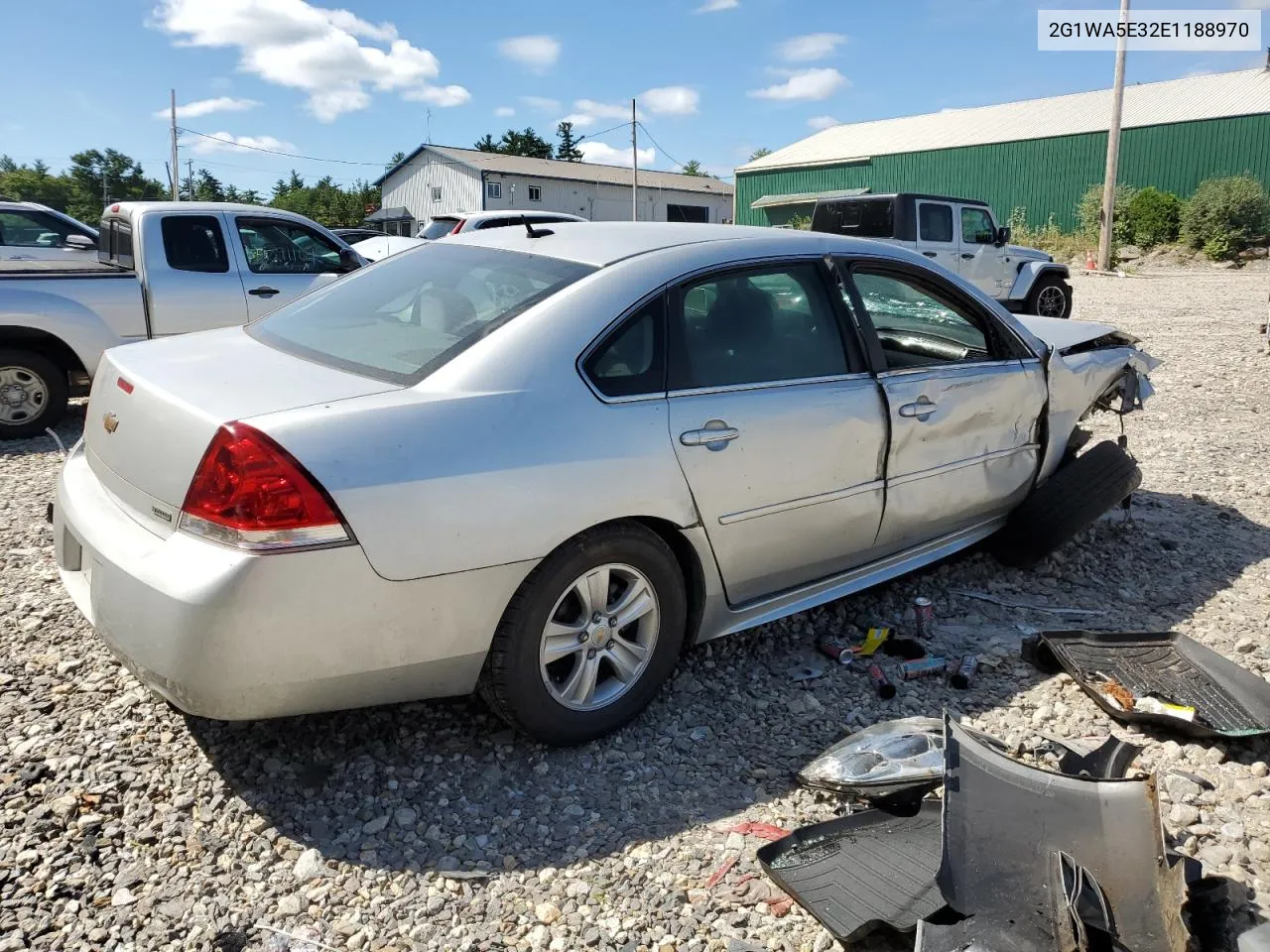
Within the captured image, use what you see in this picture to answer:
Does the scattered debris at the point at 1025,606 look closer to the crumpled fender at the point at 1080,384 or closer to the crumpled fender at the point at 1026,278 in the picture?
the crumpled fender at the point at 1080,384

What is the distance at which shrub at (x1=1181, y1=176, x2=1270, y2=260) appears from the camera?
29234mm

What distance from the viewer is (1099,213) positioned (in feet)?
108

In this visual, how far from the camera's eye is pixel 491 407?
2.72 metres

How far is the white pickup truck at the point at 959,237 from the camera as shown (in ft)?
44.2

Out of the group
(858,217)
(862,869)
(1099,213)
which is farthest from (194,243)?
(1099,213)

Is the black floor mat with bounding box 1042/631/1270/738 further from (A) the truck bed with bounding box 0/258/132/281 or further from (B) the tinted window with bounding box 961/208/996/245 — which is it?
(B) the tinted window with bounding box 961/208/996/245

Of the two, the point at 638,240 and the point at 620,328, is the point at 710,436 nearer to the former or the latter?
the point at 620,328

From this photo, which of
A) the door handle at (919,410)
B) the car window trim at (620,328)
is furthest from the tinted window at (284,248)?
the door handle at (919,410)

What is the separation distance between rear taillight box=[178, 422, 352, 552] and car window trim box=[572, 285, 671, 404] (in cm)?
88

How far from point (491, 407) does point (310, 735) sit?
1.30 meters

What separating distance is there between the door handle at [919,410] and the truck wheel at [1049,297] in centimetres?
1197

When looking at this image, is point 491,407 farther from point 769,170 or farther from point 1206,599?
point 769,170

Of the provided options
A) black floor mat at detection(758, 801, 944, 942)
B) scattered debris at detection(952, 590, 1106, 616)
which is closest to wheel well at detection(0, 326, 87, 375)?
scattered debris at detection(952, 590, 1106, 616)

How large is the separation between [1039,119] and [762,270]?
42.2 metres
